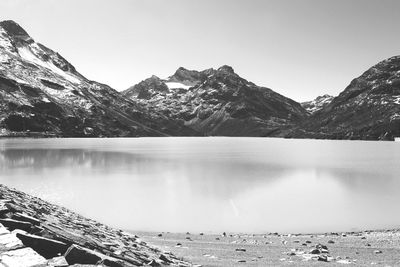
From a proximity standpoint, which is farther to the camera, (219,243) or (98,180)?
(98,180)

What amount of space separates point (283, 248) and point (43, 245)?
52.9 feet

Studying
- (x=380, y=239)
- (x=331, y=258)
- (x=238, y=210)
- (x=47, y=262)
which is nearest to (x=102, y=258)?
(x=47, y=262)

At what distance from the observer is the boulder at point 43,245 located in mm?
11641

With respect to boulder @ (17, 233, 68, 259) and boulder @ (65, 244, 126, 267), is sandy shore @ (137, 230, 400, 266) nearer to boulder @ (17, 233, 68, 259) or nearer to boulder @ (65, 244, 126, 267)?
boulder @ (65, 244, 126, 267)

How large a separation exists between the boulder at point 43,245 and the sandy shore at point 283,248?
912 centimetres

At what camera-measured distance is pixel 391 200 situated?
46406 mm

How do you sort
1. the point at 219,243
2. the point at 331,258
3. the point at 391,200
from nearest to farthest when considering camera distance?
the point at 331,258, the point at 219,243, the point at 391,200

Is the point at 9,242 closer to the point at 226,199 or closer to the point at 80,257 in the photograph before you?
the point at 80,257

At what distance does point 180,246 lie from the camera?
24.8m

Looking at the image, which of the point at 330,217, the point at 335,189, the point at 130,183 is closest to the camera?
the point at 330,217

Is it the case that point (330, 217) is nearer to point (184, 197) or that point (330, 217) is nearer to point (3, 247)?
point (184, 197)

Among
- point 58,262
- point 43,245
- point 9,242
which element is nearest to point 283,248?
point 43,245

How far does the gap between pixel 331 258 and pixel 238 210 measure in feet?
69.2

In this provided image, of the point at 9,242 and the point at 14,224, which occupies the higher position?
the point at 9,242
